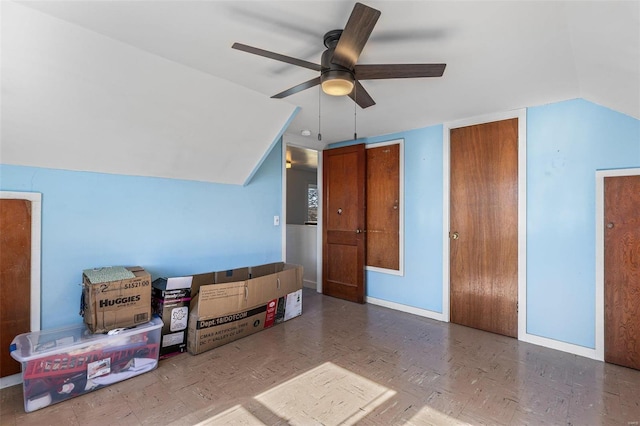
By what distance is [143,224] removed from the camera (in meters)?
2.88

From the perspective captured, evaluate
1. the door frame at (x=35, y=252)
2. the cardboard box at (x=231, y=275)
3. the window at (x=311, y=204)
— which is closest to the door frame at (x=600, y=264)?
the cardboard box at (x=231, y=275)

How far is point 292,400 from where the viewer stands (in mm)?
2076

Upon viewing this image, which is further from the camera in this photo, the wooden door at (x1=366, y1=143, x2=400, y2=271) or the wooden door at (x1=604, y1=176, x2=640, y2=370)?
the wooden door at (x1=366, y1=143, x2=400, y2=271)

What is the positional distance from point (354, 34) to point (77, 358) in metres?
2.65

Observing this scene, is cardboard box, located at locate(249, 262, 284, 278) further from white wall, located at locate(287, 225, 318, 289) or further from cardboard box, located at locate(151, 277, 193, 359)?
white wall, located at locate(287, 225, 318, 289)

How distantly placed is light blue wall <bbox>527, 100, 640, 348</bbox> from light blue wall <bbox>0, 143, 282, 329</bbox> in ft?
9.41

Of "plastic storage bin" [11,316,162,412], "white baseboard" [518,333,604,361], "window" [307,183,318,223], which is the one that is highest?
"window" [307,183,318,223]

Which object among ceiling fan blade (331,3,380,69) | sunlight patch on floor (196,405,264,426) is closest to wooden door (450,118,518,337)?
ceiling fan blade (331,3,380,69)

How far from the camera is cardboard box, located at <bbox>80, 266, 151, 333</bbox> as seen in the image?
7.22ft

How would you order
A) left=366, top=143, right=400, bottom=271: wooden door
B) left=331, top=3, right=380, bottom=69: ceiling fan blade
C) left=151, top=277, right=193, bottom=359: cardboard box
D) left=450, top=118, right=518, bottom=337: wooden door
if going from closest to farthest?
left=331, top=3, right=380, bottom=69: ceiling fan blade < left=151, top=277, right=193, bottom=359: cardboard box < left=450, top=118, right=518, bottom=337: wooden door < left=366, top=143, right=400, bottom=271: wooden door

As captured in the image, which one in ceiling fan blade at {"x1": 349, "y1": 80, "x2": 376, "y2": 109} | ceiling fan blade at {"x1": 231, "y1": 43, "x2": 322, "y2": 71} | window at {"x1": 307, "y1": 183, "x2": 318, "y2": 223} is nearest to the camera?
ceiling fan blade at {"x1": 231, "y1": 43, "x2": 322, "y2": 71}

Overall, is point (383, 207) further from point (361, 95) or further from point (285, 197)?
point (361, 95)

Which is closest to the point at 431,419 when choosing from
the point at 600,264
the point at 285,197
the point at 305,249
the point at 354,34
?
the point at 600,264

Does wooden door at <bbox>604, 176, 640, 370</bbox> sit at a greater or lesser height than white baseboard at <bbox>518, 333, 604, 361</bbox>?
greater
